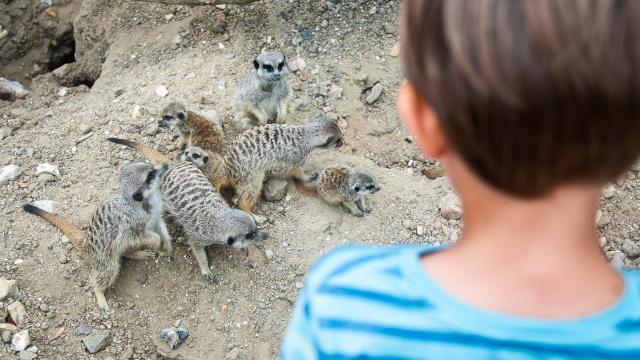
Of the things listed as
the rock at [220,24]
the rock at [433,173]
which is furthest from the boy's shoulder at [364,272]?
the rock at [220,24]

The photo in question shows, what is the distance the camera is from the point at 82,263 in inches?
105

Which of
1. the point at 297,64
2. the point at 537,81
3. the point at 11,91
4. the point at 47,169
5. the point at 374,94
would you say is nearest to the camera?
the point at 537,81

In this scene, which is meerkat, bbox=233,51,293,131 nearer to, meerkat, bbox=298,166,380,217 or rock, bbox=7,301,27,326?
meerkat, bbox=298,166,380,217

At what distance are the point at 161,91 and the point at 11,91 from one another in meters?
1.02

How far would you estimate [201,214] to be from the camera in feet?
8.75

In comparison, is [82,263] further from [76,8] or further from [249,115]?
[76,8]

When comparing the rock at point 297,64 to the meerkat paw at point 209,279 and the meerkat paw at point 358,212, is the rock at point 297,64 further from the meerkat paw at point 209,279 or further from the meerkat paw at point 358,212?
the meerkat paw at point 209,279

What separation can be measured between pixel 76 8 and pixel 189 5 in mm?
1102

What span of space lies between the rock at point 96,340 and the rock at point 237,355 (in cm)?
47

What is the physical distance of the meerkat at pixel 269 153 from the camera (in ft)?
Answer: 9.41

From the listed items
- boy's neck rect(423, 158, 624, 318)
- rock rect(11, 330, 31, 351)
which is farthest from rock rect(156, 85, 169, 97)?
boy's neck rect(423, 158, 624, 318)

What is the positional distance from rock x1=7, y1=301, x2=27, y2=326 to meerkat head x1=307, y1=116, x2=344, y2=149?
1.39 metres

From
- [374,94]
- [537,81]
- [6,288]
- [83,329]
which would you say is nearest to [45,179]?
[6,288]

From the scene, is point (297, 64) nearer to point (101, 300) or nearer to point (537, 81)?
point (101, 300)
